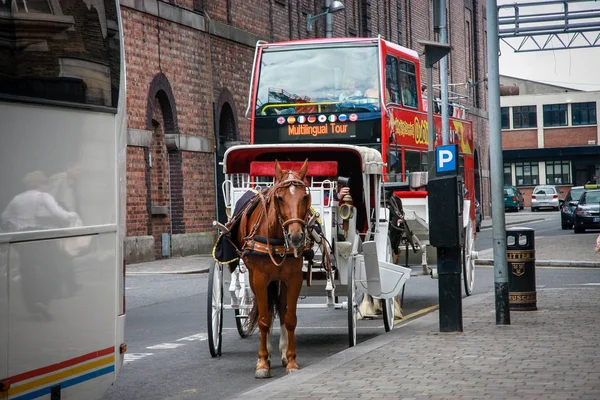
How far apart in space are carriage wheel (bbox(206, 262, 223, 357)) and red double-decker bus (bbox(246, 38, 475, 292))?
864 cm

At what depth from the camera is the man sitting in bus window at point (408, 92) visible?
21688mm

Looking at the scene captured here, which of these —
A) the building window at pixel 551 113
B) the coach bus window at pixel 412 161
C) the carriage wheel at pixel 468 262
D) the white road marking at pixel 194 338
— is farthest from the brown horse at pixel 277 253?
the building window at pixel 551 113

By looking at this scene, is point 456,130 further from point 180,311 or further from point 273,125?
point 180,311

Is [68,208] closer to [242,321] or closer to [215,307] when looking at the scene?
[215,307]

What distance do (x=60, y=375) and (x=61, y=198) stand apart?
3.53ft

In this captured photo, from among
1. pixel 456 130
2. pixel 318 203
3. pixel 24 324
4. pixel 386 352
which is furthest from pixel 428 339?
pixel 456 130

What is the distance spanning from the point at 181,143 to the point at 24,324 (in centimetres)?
2397

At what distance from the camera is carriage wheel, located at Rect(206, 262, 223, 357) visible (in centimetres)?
1159

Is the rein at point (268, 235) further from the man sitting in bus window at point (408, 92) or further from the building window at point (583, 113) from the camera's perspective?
the building window at point (583, 113)

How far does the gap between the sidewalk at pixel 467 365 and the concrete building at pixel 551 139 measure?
86.4 m

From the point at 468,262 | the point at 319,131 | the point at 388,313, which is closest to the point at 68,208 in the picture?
the point at 388,313

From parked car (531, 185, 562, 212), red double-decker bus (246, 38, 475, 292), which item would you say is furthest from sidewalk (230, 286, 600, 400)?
parked car (531, 185, 562, 212)

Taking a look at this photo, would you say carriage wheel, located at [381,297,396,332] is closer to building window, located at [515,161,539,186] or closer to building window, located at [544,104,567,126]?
building window, located at [515,161,539,186]

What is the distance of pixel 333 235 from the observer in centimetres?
1220
